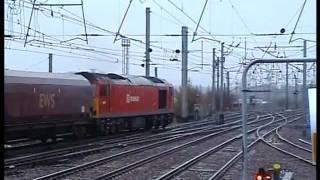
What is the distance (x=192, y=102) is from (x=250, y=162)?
36986 mm

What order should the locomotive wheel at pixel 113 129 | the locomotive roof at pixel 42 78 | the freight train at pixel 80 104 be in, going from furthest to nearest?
the locomotive wheel at pixel 113 129
the freight train at pixel 80 104
the locomotive roof at pixel 42 78

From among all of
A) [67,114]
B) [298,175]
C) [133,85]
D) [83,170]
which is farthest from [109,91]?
[298,175]

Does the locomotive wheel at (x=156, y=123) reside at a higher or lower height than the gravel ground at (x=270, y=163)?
higher

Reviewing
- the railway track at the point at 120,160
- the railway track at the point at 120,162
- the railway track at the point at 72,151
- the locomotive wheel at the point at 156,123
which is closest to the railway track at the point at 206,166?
the railway track at the point at 120,162

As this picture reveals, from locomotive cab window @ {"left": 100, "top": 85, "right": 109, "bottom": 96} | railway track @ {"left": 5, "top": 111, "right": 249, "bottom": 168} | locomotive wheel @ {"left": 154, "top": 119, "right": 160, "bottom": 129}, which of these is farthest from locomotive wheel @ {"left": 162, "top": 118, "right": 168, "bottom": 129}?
railway track @ {"left": 5, "top": 111, "right": 249, "bottom": 168}

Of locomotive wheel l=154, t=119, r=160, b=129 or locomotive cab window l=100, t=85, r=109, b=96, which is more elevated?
locomotive cab window l=100, t=85, r=109, b=96

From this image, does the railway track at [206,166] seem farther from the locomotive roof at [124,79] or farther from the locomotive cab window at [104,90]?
the locomotive roof at [124,79]

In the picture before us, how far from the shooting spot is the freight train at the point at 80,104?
2048 centimetres

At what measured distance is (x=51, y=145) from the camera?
73.8 feet

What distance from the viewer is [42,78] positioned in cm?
2205

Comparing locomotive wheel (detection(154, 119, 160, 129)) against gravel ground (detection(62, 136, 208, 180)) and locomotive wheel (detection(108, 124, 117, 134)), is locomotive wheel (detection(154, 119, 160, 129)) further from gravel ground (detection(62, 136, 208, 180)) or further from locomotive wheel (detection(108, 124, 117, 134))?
gravel ground (detection(62, 136, 208, 180))

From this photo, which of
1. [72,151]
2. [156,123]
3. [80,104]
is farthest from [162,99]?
[72,151]

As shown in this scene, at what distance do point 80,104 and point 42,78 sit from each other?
349 centimetres

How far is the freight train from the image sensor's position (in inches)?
806
